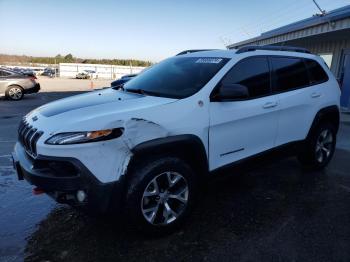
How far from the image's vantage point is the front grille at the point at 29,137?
2993 millimetres

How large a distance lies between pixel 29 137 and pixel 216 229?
2029 mm

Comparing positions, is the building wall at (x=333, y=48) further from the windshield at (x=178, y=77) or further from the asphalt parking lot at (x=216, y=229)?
the windshield at (x=178, y=77)

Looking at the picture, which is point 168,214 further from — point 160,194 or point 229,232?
point 229,232

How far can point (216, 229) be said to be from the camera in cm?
346

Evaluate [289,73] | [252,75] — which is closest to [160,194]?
[252,75]

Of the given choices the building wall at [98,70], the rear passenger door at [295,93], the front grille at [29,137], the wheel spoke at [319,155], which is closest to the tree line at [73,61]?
the building wall at [98,70]

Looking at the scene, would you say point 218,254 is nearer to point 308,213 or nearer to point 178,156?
point 178,156

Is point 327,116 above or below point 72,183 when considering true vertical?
above

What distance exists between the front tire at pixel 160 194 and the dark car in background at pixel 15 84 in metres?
13.9

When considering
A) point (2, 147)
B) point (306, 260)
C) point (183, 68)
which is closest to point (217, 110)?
point (183, 68)

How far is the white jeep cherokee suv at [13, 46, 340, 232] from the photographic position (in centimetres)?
279

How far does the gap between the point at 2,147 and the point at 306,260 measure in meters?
5.72

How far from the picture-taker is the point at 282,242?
322 centimetres

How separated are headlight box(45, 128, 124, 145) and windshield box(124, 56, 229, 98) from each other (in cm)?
92
